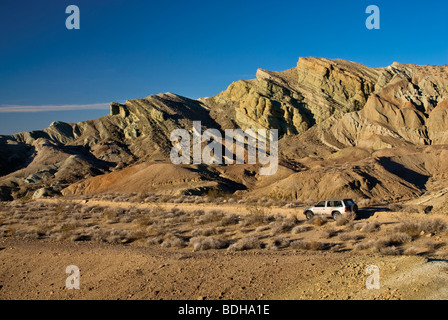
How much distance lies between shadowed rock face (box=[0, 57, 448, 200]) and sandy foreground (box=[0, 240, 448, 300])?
2906cm

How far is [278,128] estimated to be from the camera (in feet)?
258

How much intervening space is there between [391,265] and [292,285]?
2612 millimetres

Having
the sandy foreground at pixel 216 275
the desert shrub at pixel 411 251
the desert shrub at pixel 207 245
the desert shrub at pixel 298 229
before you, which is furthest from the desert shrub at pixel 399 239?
the desert shrub at pixel 207 245

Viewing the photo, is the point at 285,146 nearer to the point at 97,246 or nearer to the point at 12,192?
the point at 12,192

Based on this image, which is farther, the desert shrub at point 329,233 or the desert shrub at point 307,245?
the desert shrub at point 329,233

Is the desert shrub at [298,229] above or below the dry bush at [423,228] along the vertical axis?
below

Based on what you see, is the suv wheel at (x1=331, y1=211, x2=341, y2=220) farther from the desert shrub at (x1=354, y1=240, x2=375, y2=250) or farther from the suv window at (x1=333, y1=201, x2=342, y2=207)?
the desert shrub at (x1=354, y1=240, x2=375, y2=250)

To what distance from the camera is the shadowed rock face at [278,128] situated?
5278cm

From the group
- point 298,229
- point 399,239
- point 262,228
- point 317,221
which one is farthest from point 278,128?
point 399,239

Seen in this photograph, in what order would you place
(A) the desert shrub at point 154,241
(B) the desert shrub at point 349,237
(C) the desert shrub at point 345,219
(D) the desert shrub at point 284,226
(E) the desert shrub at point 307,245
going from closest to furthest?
1. (E) the desert shrub at point 307,245
2. (B) the desert shrub at point 349,237
3. (A) the desert shrub at point 154,241
4. (D) the desert shrub at point 284,226
5. (C) the desert shrub at point 345,219

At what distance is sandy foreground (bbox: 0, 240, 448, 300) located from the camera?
292 inches

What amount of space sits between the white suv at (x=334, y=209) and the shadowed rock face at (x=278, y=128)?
A: 21020mm

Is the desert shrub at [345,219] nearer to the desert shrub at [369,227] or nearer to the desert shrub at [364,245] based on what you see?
the desert shrub at [369,227]

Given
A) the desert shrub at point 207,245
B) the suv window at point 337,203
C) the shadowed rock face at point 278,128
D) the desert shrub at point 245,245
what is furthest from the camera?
the shadowed rock face at point 278,128
